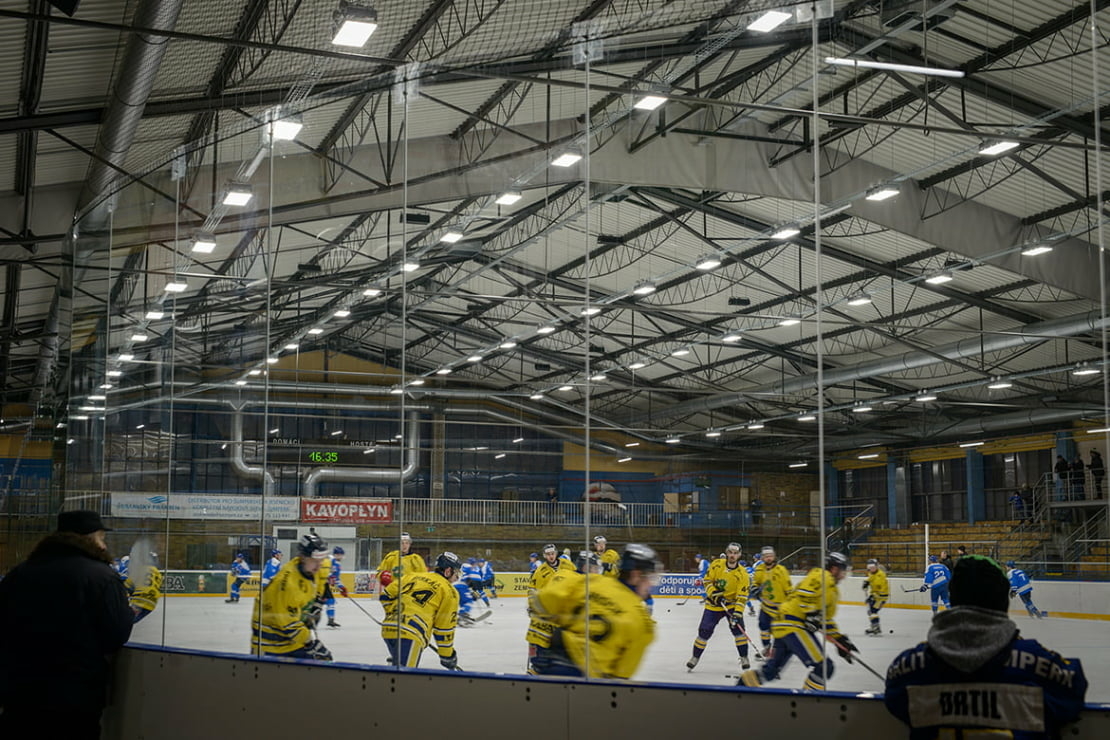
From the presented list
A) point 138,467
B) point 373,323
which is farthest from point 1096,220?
point 138,467

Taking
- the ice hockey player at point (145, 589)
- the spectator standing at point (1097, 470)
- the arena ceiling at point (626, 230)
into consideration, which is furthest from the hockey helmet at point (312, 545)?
the spectator standing at point (1097, 470)

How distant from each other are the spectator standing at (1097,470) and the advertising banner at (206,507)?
4075mm

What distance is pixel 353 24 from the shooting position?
8.66 m

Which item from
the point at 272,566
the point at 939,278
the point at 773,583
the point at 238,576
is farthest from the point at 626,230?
the point at 939,278

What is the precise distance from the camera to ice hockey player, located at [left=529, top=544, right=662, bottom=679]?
15.0ft

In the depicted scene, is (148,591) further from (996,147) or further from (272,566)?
(996,147)

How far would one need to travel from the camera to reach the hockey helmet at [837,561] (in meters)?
4.80

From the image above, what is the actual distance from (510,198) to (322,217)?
143 centimetres

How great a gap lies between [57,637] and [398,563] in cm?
178

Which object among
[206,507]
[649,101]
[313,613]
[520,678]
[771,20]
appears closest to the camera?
[520,678]

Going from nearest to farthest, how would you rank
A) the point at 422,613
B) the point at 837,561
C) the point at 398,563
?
the point at 837,561 < the point at 398,563 < the point at 422,613

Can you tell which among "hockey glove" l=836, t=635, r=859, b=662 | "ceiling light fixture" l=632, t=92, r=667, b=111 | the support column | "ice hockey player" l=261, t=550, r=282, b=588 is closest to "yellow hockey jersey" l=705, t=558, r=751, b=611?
"hockey glove" l=836, t=635, r=859, b=662

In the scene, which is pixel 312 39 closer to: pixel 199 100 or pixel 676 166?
pixel 199 100

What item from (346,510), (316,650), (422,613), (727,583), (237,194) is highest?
(237,194)
